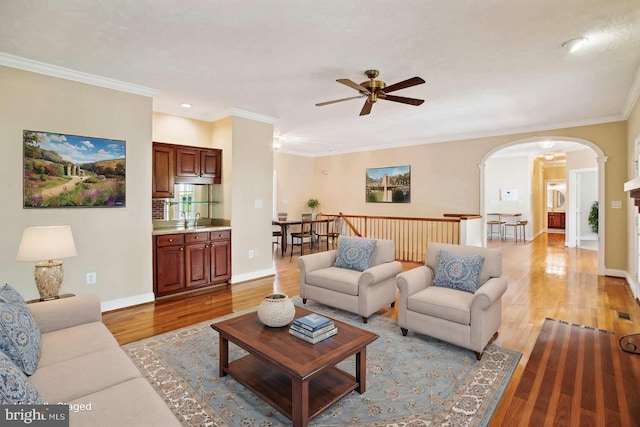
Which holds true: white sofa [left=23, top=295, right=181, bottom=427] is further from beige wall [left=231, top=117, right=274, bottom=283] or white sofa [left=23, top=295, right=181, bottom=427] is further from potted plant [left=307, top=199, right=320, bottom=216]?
potted plant [left=307, top=199, right=320, bottom=216]

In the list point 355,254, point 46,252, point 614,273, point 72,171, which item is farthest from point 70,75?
point 614,273

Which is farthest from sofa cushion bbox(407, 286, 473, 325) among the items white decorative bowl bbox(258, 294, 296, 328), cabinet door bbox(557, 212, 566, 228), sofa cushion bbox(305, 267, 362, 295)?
cabinet door bbox(557, 212, 566, 228)

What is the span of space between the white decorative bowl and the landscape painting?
2.72 m

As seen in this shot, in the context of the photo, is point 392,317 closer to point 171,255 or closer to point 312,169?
point 171,255

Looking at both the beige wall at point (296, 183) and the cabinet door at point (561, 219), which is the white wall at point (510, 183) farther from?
the beige wall at point (296, 183)

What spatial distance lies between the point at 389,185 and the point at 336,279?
5224mm

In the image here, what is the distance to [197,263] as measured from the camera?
4.75m

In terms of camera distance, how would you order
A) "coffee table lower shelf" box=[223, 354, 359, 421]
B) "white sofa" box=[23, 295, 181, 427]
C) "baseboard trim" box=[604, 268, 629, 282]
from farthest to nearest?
"baseboard trim" box=[604, 268, 629, 282] → "coffee table lower shelf" box=[223, 354, 359, 421] → "white sofa" box=[23, 295, 181, 427]

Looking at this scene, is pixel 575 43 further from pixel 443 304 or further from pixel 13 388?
pixel 13 388

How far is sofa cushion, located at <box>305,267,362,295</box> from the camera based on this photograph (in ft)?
11.8

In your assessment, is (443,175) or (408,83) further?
(443,175)

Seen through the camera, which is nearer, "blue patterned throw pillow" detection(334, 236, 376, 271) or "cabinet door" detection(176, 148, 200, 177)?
"blue patterned throw pillow" detection(334, 236, 376, 271)

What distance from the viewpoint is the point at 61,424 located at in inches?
49.3

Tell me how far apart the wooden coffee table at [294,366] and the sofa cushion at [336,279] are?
1.17m
